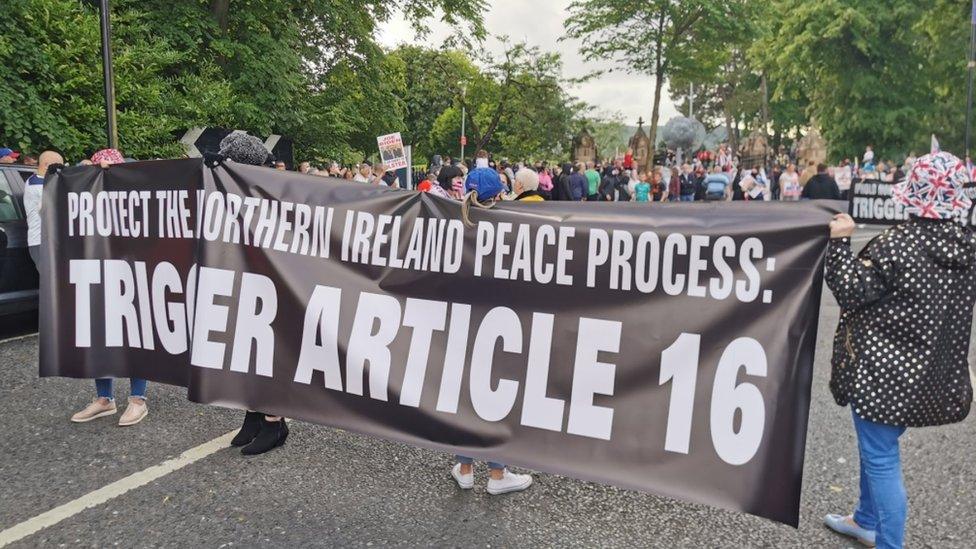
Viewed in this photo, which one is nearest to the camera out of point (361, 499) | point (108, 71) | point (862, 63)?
point (361, 499)

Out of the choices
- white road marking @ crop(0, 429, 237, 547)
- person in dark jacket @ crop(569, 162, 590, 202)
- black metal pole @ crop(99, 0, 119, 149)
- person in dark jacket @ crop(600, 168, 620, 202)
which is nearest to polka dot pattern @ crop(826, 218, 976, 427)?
white road marking @ crop(0, 429, 237, 547)

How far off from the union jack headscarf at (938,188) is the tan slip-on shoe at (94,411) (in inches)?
190

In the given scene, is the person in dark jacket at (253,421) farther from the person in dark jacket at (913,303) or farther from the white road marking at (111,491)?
the person in dark jacket at (913,303)

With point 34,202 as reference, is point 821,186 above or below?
above

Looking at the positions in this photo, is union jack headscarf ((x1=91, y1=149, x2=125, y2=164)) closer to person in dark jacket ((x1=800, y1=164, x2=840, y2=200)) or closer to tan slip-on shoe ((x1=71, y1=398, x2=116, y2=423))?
tan slip-on shoe ((x1=71, y1=398, x2=116, y2=423))

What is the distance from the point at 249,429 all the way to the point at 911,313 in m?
3.52

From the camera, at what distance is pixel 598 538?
129 inches

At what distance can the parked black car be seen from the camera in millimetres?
6844

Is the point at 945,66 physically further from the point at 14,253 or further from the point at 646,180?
the point at 14,253

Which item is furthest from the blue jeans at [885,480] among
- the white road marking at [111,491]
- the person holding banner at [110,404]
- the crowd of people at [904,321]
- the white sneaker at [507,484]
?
the person holding banner at [110,404]


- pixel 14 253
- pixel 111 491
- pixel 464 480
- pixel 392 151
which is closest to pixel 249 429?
pixel 111 491

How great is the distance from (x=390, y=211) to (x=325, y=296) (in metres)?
0.54

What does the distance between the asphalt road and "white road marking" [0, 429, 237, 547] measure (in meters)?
0.05

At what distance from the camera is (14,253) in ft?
22.7
